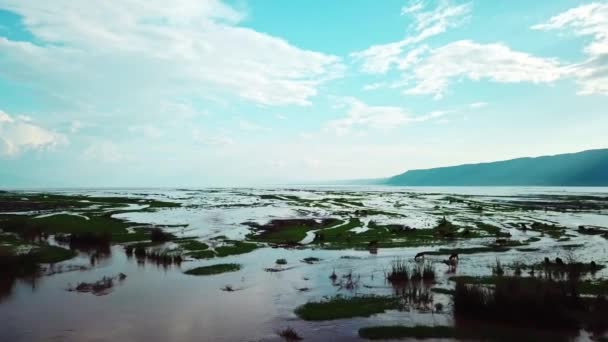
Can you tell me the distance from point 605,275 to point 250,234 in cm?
3228

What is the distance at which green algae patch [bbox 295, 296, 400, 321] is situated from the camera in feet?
59.0

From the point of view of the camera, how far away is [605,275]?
78.7 ft

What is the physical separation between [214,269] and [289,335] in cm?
1332

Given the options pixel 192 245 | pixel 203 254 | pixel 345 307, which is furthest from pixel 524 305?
pixel 192 245

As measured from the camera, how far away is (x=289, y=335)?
1573 centimetres

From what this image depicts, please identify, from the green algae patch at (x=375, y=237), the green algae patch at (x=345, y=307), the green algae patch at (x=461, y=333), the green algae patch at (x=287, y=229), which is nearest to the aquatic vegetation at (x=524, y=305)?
the green algae patch at (x=461, y=333)

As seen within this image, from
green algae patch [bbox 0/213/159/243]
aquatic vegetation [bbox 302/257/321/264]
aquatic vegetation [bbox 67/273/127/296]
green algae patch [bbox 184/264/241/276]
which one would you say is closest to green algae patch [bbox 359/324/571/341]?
green algae patch [bbox 184/264/241/276]

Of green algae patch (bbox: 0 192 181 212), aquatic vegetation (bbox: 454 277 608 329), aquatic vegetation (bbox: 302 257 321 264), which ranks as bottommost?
aquatic vegetation (bbox: 302 257 321 264)

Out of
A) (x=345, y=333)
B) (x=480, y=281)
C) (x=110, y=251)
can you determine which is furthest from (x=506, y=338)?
(x=110, y=251)

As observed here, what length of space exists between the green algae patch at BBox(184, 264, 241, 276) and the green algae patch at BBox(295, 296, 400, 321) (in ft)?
31.6

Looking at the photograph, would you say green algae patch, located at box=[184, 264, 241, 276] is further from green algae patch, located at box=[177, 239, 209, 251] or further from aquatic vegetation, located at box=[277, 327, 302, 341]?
aquatic vegetation, located at box=[277, 327, 302, 341]

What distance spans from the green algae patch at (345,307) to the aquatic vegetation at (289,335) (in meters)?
1.84

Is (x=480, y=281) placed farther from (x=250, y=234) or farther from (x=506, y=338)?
(x=250, y=234)

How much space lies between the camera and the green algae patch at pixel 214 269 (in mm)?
26931
